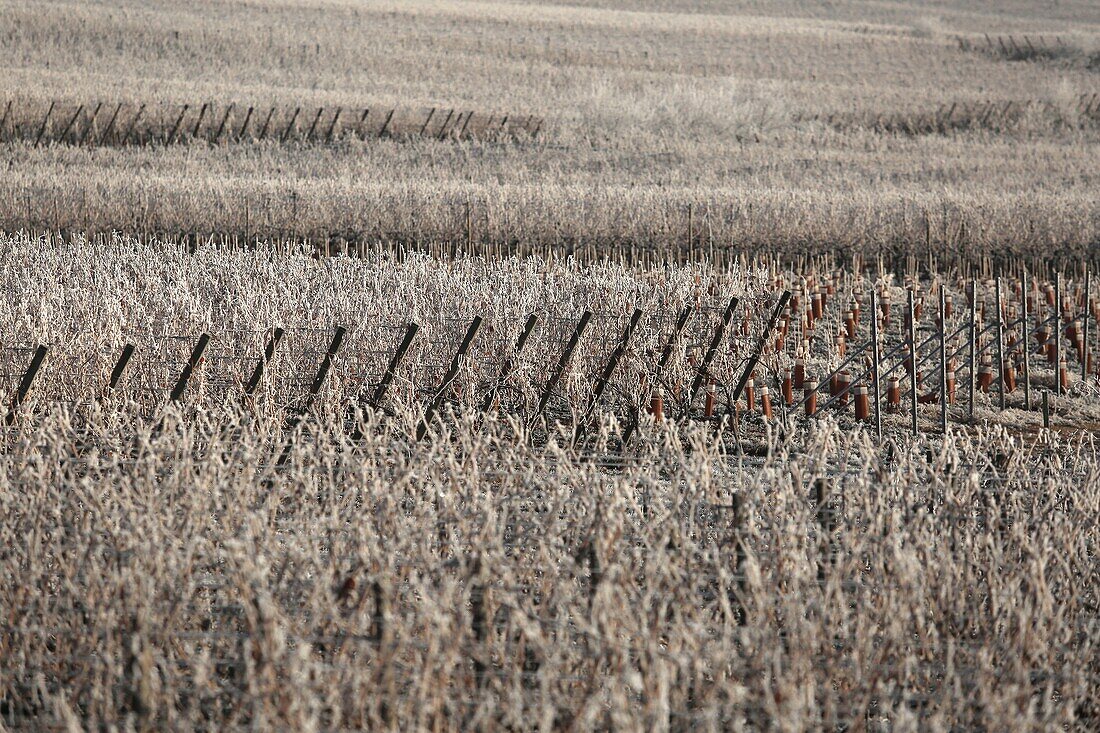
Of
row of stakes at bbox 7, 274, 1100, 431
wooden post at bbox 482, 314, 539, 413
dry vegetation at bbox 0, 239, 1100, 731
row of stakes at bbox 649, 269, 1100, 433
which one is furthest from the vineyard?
dry vegetation at bbox 0, 239, 1100, 731

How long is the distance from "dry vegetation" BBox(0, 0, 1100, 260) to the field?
16 cm

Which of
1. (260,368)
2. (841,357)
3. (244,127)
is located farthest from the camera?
(244,127)

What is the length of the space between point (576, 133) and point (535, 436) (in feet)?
72.5

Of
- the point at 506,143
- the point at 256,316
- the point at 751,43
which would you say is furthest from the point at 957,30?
the point at 256,316

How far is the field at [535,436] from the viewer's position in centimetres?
344

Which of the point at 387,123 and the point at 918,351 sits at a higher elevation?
the point at 387,123

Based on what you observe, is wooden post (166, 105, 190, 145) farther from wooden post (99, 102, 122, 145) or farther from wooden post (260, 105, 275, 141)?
wooden post (260, 105, 275, 141)

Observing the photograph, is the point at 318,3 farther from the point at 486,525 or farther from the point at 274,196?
the point at 486,525

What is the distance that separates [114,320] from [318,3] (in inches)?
1706

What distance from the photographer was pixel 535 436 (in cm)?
770

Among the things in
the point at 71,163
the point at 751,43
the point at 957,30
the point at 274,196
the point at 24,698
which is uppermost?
the point at 957,30

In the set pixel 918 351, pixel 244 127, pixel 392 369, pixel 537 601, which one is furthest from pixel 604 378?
pixel 244 127

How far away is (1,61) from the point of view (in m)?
32.1

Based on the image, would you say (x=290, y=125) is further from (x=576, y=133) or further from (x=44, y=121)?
(x=576, y=133)
